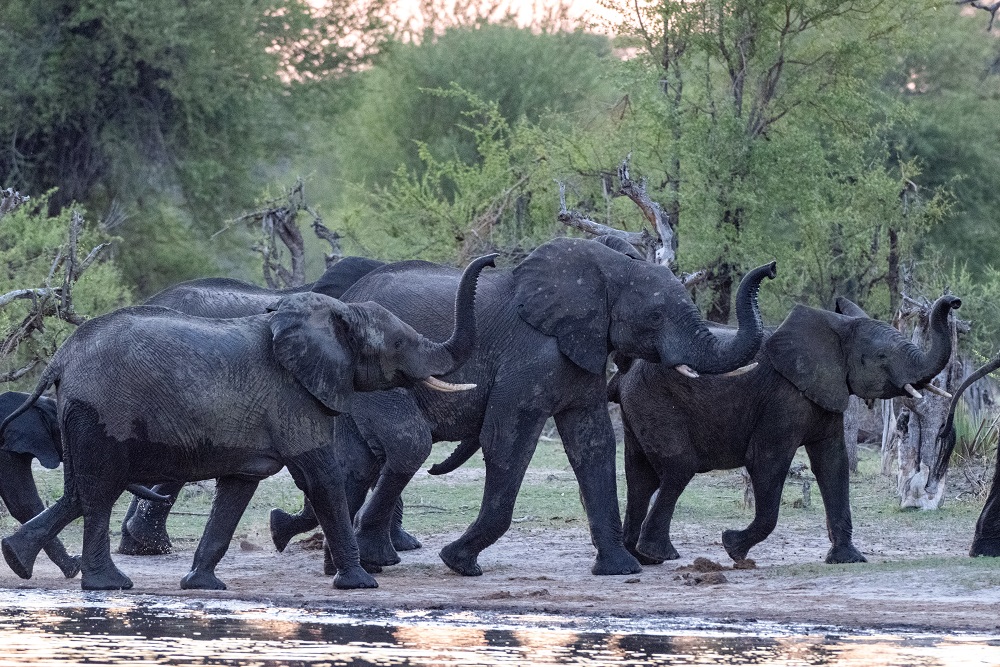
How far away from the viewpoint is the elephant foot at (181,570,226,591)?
35.1 feet


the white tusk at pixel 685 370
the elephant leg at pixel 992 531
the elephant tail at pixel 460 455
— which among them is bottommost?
the elephant leg at pixel 992 531

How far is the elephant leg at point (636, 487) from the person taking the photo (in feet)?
41.4

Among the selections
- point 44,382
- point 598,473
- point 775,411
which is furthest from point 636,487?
point 44,382

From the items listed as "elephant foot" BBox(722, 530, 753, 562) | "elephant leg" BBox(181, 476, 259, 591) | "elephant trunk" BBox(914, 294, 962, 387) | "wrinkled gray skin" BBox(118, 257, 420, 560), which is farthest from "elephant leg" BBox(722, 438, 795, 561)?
"elephant leg" BBox(181, 476, 259, 591)

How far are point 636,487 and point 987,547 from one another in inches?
101

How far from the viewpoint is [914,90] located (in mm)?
34906

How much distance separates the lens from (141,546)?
12.9 metres

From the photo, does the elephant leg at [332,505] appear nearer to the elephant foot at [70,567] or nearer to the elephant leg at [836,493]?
the elephant foot at [70,567]

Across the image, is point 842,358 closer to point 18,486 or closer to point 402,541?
point 402,541

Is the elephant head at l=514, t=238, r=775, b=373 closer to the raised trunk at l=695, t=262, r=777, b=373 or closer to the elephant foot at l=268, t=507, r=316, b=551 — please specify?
the raised trunk at l=695, t=262, r=777, b=373

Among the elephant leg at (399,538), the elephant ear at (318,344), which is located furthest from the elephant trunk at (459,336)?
the elephant leg at (399,538)

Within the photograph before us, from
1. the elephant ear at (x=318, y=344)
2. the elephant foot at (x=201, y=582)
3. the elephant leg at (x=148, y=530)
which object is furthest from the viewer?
the elephant leg at (x=148, y=530)

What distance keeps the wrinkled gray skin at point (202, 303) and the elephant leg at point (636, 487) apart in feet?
5.80

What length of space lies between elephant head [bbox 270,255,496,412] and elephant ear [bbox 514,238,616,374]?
872mm
